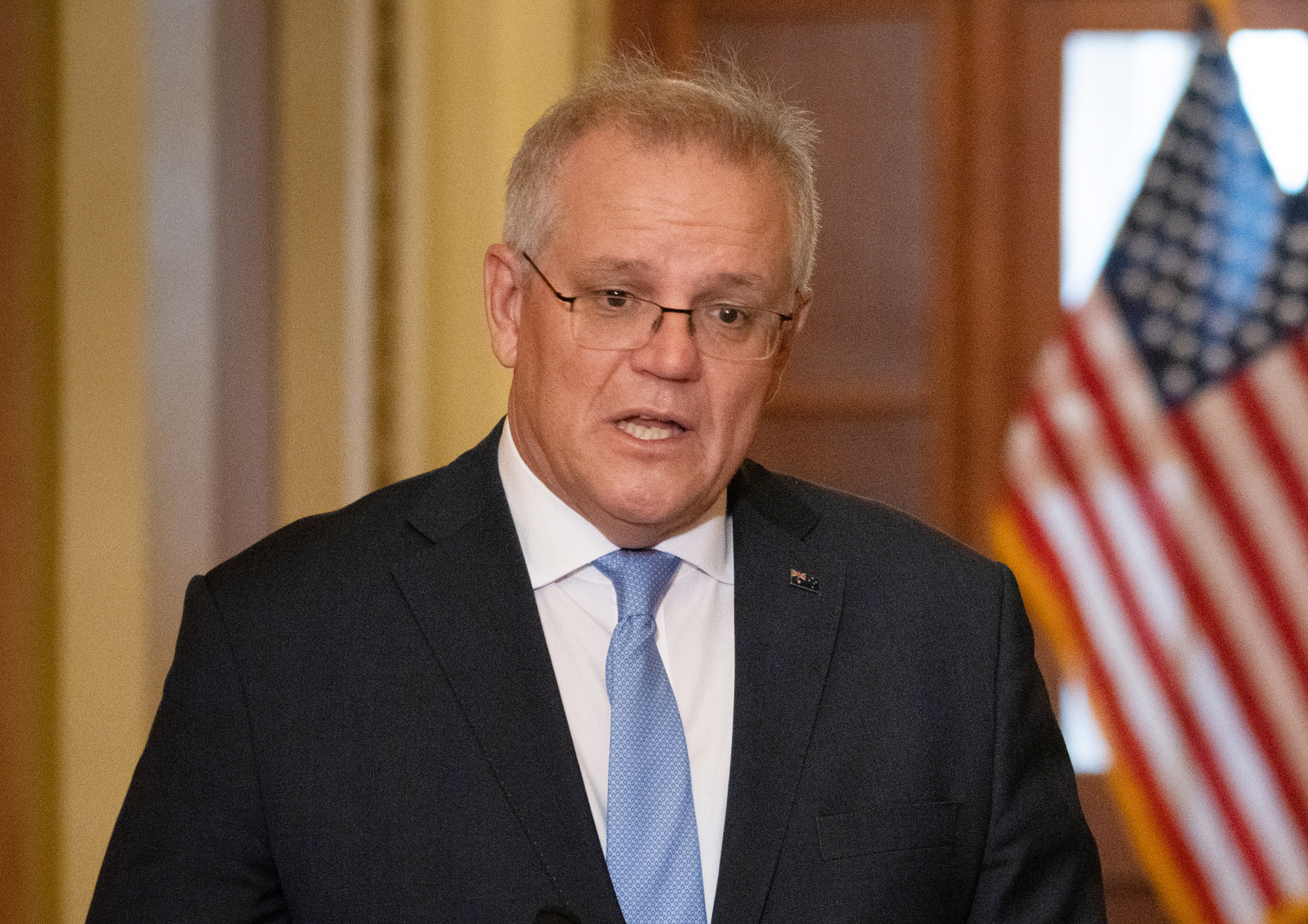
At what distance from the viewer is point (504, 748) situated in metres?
1.30

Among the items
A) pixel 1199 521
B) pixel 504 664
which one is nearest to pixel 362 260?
pixel 504 664

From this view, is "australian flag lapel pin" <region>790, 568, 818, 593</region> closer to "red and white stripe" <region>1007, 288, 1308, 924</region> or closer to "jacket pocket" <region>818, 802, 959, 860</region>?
"jacket pocket" <region>818, 802, 959, 860</region>

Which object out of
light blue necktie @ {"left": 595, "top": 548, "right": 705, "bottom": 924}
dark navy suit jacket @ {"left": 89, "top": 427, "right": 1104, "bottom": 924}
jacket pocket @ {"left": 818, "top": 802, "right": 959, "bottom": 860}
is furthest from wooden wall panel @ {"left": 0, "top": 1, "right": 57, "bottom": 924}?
jacket pocket @ {"left": 818, "top": 802, "right": 959, "bottom": 860}

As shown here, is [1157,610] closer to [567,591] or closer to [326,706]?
[567,591]

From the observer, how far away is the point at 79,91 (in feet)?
6.66

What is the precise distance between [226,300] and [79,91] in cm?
58

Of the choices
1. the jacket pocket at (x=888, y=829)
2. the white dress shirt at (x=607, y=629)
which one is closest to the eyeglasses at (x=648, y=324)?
the white dress shirt at (x=607, y=629)

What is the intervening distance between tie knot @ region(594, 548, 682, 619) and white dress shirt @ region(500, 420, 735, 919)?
0.01 meters

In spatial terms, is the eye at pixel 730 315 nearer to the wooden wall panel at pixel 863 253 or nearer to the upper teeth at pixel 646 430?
the upper teeth at pixel 646 430

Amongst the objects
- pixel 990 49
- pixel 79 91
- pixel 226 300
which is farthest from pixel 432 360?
pixel 990 49

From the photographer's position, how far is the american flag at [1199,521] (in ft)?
11.4

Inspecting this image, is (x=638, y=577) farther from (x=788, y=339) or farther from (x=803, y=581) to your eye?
(x=788, y=339)

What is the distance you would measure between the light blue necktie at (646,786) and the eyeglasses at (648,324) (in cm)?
27

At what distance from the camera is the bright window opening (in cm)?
352
